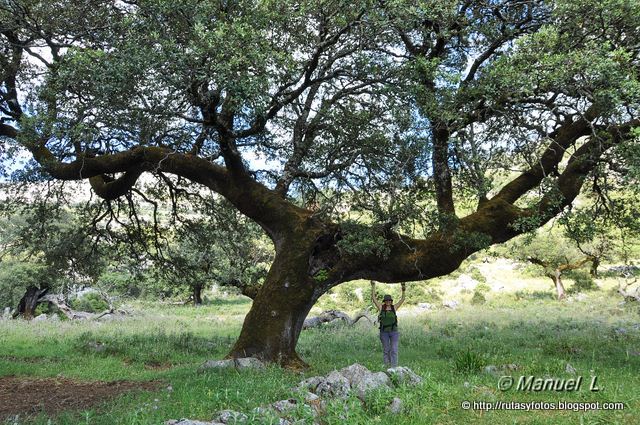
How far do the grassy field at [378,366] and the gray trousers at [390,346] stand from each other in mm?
439

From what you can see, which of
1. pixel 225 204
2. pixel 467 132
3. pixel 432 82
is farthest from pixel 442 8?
pixel 225 204

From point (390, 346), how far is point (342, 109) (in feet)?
18.2

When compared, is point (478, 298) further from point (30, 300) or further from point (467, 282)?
point (30, 300)

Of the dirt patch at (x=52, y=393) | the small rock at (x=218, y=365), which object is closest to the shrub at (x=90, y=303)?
the dirt patch at (x=52, y=393)

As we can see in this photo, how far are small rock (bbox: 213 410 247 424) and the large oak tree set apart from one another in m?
4.10

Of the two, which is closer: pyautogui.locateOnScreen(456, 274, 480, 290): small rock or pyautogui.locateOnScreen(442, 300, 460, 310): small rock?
pyautogui.locateOnScreen(442, 300, 460, 310): small rock

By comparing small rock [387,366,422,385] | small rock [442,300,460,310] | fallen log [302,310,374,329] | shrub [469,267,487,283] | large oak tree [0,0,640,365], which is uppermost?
large oak tree [0,0,640,365]

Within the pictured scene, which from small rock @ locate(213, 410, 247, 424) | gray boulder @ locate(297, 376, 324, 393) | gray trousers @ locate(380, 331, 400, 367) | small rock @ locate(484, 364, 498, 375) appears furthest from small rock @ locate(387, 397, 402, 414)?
gray trousers @ locate(380, 331, 400, 367)

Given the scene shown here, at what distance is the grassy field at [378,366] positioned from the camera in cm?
573

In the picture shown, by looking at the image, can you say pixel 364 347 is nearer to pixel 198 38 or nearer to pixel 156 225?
pixel 156 225

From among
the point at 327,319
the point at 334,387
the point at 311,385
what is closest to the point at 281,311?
the point at 311,385

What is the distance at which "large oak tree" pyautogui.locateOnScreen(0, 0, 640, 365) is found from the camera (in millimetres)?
7254

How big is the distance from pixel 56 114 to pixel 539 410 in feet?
29.7

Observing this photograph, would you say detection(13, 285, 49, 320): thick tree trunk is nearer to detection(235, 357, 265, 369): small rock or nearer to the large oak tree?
the large oak tree
